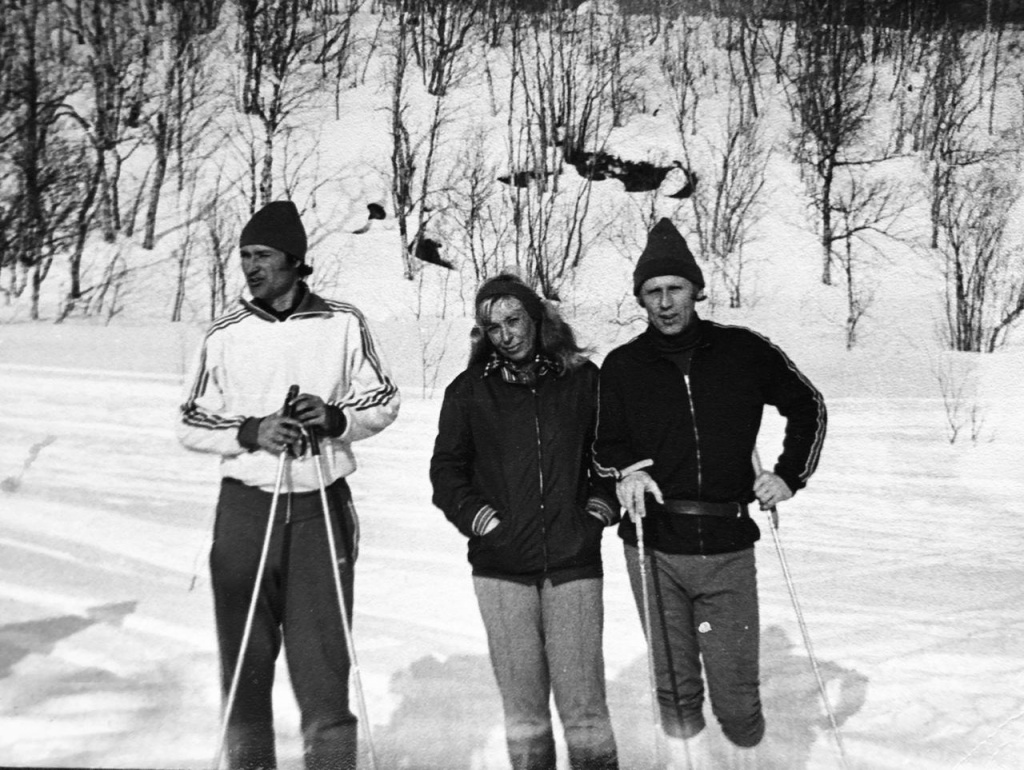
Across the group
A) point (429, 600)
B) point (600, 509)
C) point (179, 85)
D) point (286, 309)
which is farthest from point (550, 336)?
point (179, 85)

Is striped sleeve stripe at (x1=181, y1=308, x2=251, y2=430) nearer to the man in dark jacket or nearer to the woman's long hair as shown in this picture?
the woman's long hair

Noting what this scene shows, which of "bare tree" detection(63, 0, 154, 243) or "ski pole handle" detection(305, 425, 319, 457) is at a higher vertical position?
"bare tree" detection(63, 0, 154, 243)

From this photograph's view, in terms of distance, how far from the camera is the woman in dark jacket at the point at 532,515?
80.0 inches

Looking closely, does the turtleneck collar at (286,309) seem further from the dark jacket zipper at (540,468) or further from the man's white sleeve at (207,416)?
the dark jacket zipper at (540,468)

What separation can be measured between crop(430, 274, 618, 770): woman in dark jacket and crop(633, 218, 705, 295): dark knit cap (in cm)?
26

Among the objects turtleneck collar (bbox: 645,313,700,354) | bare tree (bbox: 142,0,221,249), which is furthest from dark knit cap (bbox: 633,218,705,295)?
bare tree (bbox: 142,0,221,249)

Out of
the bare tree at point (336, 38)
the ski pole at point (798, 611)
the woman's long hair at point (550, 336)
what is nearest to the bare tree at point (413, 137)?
the bare tree at point (336, 38)

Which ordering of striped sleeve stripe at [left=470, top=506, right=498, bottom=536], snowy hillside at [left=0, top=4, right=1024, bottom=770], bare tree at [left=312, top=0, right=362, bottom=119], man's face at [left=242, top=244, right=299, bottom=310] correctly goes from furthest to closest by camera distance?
bare tree at [left=312, top=0, right=362, bottom=119], snowy hillside at [left=0, top=4, right=1024, bottom=770], man's face at [left=242, top=244, right=299, bottom=310], striped sleeve stripe at [left=470, top=506, right=498, bottom=536]

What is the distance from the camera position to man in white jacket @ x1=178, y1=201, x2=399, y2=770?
6.95 ft

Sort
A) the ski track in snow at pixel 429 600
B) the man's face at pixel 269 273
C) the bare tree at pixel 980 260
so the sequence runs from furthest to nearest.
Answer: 1. the bare tree at pixel 980 260
2. the ski track in snow at pixel 429 600
3. the man's face at pixel 269 273

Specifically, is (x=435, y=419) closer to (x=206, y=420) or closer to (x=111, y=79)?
(x=206, y=420)

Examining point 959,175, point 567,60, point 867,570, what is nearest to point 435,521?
point 867,570

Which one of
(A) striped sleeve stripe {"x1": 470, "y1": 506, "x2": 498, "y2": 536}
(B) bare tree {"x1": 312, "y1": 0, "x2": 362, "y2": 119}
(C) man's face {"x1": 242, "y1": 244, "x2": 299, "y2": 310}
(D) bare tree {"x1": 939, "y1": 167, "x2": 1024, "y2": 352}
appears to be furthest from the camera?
(B) bare tree {"x1": 312, "y1": 0, "x2": 362, "y2": 119}

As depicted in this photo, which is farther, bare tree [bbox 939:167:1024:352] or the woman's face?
bare tree [bbox 939:167:1024:352]
